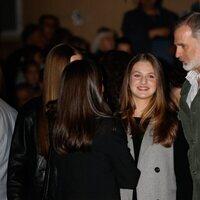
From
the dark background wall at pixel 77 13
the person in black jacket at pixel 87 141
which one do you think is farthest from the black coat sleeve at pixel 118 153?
the dark background wall at pixel 77 13

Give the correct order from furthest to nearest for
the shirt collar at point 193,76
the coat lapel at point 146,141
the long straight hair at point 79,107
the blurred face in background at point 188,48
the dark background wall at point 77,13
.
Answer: the dark background wall at point 77,13
the coat lapel at point 146,141
the shirt collar at point 193,76
the blurred face in background at point 188,48
the long straight hair at point 79,107

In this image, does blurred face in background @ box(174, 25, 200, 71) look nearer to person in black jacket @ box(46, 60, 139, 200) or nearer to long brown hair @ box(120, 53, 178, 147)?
long brown hair @ box(120, 53, 178, 147)

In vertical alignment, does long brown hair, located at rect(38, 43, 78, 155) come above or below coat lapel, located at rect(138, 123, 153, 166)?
above

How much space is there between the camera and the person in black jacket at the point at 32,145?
145 inches

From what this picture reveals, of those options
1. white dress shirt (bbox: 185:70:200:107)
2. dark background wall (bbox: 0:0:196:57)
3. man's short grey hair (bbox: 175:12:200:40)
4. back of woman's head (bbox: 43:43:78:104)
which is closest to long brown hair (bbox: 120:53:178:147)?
white dress shirt (bbox: 185:70:200:107)

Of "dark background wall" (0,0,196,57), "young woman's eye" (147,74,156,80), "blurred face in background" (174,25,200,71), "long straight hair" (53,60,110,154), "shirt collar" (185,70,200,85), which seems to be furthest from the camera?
"dark background wall" (0,0,196,57)

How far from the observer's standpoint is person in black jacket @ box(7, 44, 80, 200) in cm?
369

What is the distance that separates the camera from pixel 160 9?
7.24m

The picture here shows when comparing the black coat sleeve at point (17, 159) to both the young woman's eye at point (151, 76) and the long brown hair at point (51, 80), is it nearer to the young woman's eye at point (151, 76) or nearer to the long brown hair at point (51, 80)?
the long brown hair at point (51, 80)

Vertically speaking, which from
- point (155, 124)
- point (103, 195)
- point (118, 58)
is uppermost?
point (118, 58)

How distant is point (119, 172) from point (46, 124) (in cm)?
57

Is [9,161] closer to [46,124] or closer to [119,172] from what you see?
[46,124]

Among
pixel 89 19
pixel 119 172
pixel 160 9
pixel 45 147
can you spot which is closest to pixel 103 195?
pixel 119 172

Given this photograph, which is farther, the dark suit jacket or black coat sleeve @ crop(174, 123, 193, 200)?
black coat sleeve @ crop(174, 123, 193, 200)
